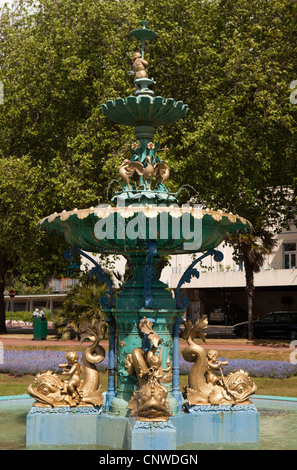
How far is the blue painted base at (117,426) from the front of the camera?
24.8ft

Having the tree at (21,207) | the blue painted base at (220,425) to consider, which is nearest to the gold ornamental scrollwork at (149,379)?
the blue painted base at (220,425)

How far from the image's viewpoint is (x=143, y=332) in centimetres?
743

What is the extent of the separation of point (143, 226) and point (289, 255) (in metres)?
37.1

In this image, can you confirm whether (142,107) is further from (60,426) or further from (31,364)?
(31,364)

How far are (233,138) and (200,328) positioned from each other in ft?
49.1

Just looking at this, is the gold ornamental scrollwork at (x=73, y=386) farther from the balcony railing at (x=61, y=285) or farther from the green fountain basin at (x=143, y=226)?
Answer: the balcony railing at (x=61, y=285)

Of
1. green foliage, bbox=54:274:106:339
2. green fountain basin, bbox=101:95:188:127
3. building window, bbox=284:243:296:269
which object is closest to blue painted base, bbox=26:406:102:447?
green fountain basin, bbox=101:95:188:127

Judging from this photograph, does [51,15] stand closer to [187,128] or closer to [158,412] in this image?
[187,128]

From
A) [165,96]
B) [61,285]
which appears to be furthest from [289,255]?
[165,96]

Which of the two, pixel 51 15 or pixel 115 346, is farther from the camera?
pixel 51 15

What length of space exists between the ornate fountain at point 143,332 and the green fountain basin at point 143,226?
13 mm

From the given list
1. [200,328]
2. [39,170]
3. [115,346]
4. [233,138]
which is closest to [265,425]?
[200,328]

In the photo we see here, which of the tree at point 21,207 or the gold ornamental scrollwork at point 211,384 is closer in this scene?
the gold ornamental scrollwork at point 211,384

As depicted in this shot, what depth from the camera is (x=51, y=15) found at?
25.5m
